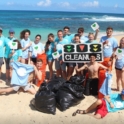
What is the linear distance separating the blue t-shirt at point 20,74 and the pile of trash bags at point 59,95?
26.7 inches

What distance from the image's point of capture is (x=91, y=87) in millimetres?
6324

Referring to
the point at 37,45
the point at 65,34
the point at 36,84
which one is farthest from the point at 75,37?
the point at 36,84

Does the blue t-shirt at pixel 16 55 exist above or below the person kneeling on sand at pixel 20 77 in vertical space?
above

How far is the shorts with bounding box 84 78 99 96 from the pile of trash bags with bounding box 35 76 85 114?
22 cm

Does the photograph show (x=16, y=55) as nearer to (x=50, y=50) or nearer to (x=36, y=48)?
(x=36, y=48)

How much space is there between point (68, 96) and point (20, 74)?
1490mm

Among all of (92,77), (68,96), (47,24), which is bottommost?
(68,96)

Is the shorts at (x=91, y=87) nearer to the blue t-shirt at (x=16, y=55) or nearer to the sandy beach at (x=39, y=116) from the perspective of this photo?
the sandy beach at (x=39, y=116)

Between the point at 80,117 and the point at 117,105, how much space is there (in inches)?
36.4

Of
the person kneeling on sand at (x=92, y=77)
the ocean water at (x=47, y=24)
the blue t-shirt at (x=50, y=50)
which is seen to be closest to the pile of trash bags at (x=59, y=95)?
the person kneeling on sand at (x=92, y=77)

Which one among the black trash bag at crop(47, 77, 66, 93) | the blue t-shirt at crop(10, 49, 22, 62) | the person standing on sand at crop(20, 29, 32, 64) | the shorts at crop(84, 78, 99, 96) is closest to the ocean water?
the person standing on sand at crop(20, 29, 32, 64)

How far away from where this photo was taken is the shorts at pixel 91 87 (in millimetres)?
6254

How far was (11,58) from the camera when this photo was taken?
6.93 meters

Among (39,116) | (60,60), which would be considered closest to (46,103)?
(39,116)
